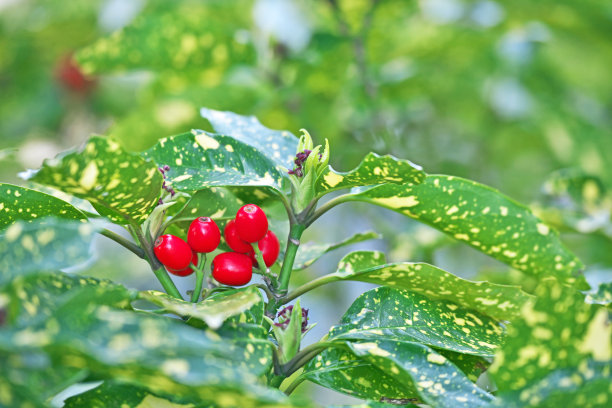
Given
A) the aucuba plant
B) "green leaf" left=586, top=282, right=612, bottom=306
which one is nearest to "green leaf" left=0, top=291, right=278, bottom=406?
the aucuba plant

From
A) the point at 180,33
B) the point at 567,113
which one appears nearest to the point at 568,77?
the point at 567,113

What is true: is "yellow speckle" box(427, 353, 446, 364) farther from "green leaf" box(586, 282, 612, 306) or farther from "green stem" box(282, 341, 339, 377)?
"green leaf" box(586, 282, 612, 306)

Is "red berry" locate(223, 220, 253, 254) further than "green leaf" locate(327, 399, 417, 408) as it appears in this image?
Yes

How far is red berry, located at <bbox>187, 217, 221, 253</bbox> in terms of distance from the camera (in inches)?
21.5

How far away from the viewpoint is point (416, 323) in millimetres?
575

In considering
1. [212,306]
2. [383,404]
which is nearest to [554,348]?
[383,404]

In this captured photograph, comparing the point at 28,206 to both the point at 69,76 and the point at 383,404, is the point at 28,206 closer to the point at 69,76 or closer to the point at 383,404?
the point at 383,404

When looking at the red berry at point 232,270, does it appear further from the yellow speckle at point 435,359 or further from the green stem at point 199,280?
the yellow speckle at point 435,359

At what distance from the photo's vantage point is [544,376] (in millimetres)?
424

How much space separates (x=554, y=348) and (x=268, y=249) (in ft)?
0.93

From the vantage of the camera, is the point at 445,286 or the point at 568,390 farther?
the point at 445,286

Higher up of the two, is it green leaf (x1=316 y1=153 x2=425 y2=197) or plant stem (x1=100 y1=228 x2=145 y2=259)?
green leaf (x1=316 y1=153 x2=425 y2=197)

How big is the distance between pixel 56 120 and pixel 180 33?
970 millimetres

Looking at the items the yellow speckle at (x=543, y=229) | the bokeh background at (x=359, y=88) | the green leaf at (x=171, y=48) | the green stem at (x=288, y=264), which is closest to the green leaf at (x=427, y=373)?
the green stem at (x=288, y=264)
